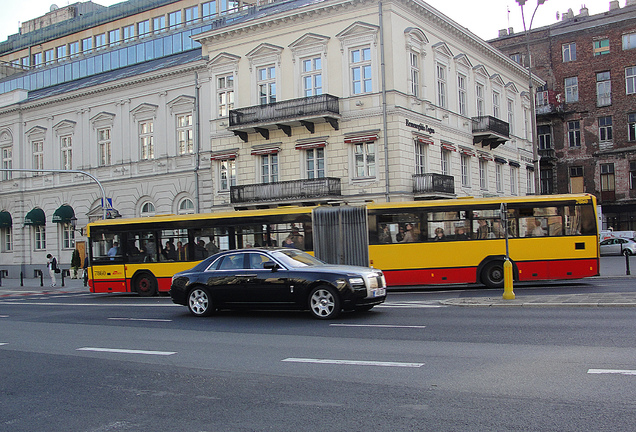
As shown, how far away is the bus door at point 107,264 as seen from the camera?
79.3 feet

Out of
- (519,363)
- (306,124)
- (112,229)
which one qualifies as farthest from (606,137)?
(519,363)

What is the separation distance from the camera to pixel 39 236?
47281mm

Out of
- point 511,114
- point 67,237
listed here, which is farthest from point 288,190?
point 511,114

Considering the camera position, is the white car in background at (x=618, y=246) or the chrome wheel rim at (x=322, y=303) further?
the white car in background at (x=618, y=246)

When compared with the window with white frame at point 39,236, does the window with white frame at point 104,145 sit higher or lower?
higher

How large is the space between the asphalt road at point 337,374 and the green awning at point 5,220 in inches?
1520

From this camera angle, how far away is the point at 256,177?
36406 millimetres

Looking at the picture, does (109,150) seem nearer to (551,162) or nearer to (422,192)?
(422,192)

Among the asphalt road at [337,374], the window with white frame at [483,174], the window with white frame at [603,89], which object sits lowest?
the asphalt road at [337,374]

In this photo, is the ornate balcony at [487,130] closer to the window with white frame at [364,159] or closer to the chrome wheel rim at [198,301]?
the window with white frame at [364,159]

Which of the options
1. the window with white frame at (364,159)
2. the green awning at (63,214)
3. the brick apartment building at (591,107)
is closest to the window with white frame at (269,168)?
the window with white frame at (364,159)

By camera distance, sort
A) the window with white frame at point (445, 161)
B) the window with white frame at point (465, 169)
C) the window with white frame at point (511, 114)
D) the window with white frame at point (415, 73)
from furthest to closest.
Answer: the window with white frame at point (511, 114), the window with white frame at point (465, 169), the window with white frame at point (445, 161), the window with white frame at point (415, 73)

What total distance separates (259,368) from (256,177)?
28.4 meters

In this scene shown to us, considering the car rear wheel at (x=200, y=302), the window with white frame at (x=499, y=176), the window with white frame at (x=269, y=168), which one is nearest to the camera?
the car rear wheel at (x=200, y=302)
